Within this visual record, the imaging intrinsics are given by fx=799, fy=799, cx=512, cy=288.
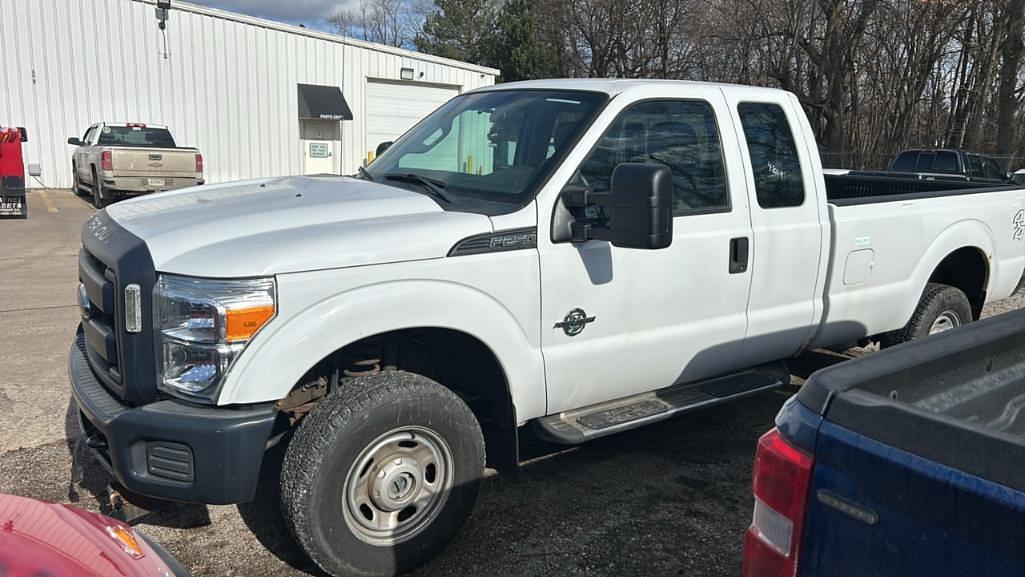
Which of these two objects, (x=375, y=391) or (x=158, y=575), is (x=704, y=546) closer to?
(x=375, y=391)

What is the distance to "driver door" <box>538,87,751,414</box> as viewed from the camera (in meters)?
3.56

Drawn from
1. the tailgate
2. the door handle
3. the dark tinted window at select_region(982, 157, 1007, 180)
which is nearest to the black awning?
the tailgate

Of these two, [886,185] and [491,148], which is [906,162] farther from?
[491,148]

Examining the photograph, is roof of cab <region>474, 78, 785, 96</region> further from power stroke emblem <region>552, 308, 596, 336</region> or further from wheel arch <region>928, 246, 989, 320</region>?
wheel arch <region>928, 246, 989, 320</region>

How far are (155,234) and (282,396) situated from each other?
815mm

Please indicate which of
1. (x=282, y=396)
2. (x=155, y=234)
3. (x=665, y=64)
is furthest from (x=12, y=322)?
(x=665, y=64)

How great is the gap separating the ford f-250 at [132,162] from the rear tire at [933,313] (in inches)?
549

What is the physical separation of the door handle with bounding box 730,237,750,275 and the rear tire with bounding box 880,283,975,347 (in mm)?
1900

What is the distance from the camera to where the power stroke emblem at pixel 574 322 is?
3.54 metres

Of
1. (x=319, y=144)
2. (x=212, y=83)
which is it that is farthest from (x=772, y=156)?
(x=319, y=144)

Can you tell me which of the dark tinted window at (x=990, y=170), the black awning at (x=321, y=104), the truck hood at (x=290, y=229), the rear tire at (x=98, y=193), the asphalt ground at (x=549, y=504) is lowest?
the asphalt ground at (x=549, y=504)

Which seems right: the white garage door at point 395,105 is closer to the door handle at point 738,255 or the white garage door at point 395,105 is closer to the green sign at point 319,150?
the green sign at point 319,150

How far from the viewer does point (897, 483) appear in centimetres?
152

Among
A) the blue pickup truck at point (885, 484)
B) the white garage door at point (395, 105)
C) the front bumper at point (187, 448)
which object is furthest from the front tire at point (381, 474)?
the white garage door at point (395, 105)
